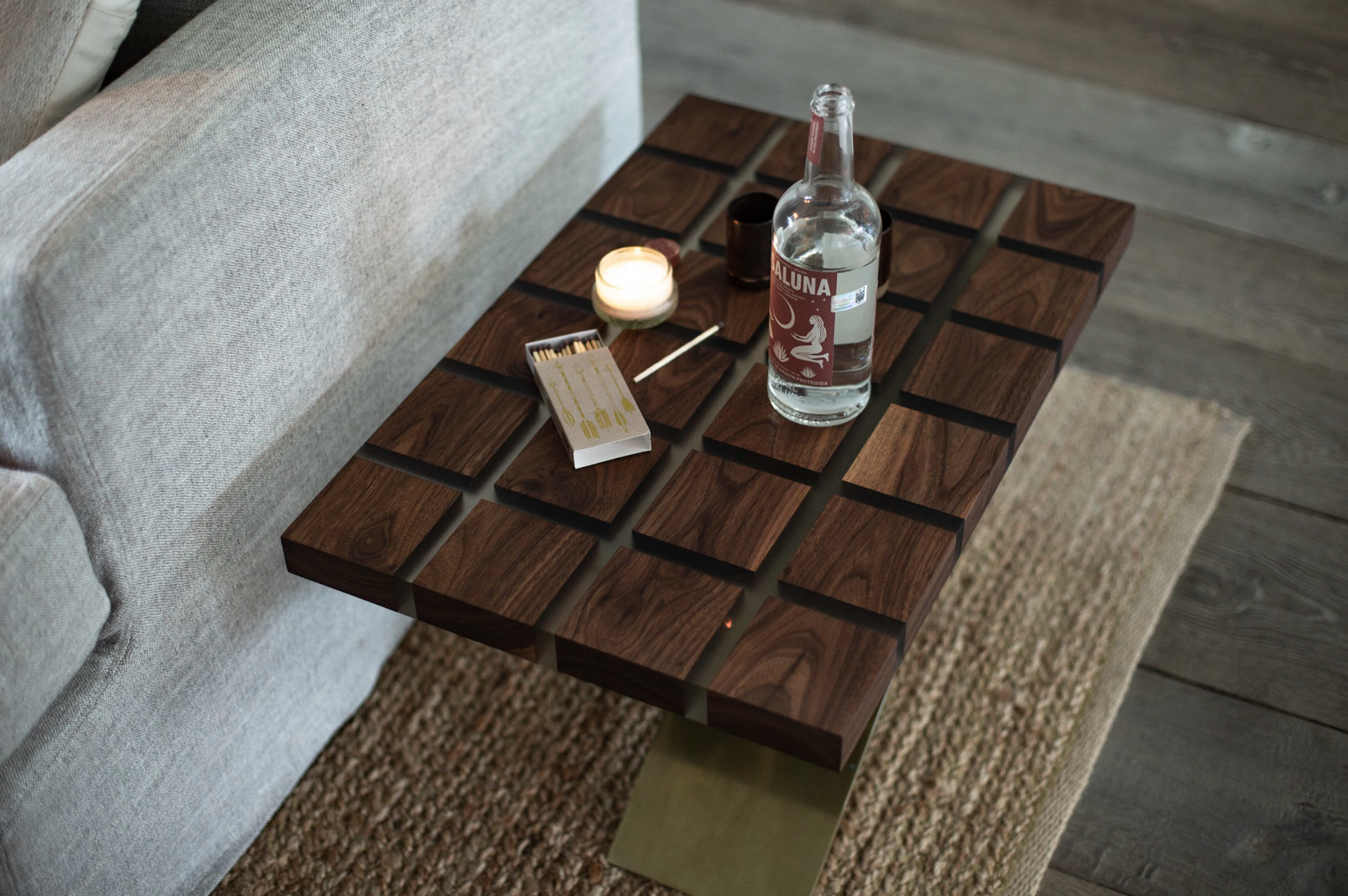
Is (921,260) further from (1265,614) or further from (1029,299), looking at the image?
(1265,614)

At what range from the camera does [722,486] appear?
1012 mm

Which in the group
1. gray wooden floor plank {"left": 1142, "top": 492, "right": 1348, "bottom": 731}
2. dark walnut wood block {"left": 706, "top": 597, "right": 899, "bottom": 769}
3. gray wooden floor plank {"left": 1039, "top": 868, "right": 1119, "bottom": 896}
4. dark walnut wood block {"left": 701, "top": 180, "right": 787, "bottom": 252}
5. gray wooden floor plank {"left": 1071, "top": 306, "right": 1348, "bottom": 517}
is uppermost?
dark walnut wood block {"left": 701, "top": 180, "right": 787, "bottom": 252}

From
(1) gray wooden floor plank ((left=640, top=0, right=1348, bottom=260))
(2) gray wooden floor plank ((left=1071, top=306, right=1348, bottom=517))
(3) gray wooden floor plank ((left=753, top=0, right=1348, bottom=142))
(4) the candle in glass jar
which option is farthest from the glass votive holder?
(3) gray wooden floor plank ((left=753, top=0, right=1348, bottom=142))

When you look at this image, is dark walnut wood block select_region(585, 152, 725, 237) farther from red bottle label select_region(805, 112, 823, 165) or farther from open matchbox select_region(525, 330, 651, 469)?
red bottle label select_region(805, 112, 823, 165)

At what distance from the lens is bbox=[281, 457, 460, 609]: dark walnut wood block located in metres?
0.97

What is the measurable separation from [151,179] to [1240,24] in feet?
7.03

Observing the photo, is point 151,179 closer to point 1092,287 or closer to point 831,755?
point 831,755

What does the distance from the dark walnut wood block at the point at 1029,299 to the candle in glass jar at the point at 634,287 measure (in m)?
0.27

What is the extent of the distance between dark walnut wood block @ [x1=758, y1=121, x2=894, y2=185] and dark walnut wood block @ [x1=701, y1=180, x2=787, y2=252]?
1.1 inches

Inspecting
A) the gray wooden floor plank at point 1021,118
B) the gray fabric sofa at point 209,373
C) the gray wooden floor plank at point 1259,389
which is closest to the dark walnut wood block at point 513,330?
the gray fabric sofa at point 209,373

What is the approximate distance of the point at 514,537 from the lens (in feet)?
3.21

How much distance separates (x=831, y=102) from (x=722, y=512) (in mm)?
323

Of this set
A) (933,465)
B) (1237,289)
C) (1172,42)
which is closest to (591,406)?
(933,465)

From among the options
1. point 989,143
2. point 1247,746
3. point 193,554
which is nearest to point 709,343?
point 193,554
